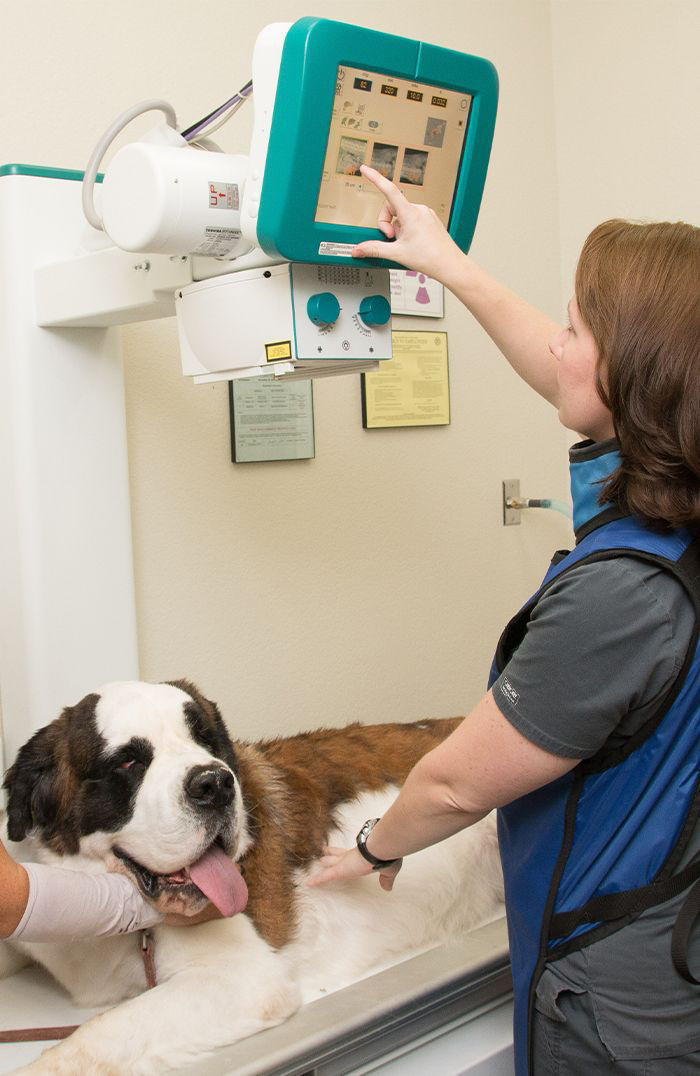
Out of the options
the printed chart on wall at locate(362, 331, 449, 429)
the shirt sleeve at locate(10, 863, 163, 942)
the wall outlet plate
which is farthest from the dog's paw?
the wall outlet plate

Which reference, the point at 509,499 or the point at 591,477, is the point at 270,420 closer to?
the point at 509,499

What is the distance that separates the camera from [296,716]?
2414 mm

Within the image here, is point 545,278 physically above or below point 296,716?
above

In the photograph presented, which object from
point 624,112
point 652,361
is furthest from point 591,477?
point 624,112

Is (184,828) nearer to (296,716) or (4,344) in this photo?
(4,344)

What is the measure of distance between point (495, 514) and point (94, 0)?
1.57 metres

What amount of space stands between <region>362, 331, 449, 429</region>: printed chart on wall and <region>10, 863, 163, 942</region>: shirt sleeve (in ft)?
4.82

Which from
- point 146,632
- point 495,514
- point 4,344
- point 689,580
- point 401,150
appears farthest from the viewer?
point 495,514

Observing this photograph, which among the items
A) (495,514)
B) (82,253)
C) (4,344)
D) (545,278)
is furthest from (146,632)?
(545,278)

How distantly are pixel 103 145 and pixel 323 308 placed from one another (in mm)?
428

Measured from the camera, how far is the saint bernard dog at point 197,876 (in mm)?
1309

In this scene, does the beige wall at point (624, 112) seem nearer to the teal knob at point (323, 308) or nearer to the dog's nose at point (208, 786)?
the teal knob at point (323, 308)

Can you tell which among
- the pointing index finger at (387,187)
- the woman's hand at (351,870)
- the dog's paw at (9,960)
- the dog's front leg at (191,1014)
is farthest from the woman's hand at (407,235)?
the dog's paw at (9,960)

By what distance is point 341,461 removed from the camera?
97.7 inches
